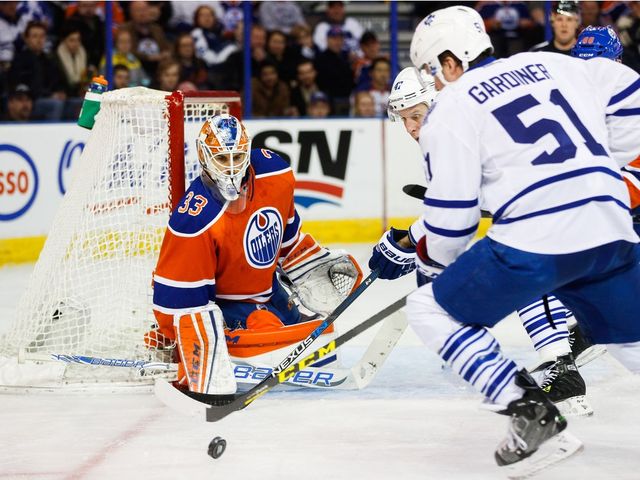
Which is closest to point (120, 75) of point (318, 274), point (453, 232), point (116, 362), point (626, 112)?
point (318, 274)

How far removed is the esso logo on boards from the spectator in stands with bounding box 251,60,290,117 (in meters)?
1.38

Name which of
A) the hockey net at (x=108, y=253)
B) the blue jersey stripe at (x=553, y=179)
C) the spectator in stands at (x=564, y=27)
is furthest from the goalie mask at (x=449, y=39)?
the spectator in stands at (x=564, y=27)

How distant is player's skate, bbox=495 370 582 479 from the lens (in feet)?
7.22

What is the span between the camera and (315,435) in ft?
9.28

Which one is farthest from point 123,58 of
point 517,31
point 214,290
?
point 214,290

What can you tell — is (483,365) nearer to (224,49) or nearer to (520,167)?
(520,167)

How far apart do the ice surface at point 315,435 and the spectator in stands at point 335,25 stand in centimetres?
372

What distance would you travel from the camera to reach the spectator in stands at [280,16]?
675 cm

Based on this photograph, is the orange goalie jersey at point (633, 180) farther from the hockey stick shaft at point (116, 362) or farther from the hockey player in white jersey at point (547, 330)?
the hockey stick shaft at point (116, 362)

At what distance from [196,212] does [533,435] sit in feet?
4.02

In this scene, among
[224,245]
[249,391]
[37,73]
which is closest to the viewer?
[249,391]

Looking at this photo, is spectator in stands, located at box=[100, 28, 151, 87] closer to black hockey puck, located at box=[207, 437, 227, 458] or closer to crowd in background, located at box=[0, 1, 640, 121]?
crowd in background, located at box=[0, 1, 640, 121]

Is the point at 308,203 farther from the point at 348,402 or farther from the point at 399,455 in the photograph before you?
the point at 399,455

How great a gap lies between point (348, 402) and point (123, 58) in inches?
140
